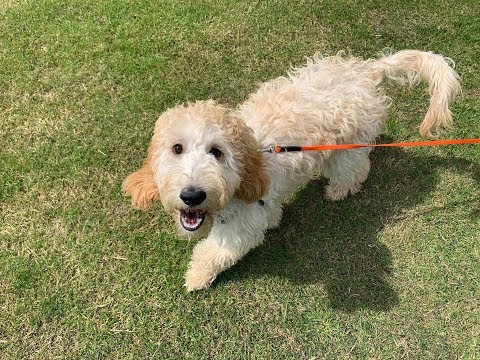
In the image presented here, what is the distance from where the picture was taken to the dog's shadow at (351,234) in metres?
3.91

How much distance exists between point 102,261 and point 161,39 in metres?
2.66

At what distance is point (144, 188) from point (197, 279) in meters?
1.15

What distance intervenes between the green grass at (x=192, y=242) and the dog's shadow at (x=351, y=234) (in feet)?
0.04

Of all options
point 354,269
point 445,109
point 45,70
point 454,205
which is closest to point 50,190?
point 45,70

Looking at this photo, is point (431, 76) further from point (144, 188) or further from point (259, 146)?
point (144, 188)

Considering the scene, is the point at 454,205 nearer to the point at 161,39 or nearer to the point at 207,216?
the point at 207,216

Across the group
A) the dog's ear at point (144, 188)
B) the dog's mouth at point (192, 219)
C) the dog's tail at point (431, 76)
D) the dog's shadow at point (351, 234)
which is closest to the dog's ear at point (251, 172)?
the dog's mouth at point (192, 219)

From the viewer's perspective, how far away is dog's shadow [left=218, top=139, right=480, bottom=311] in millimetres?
3908

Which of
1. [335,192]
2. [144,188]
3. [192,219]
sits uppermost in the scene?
[144,188]

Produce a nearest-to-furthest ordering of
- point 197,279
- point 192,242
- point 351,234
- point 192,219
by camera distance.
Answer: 1. point 192,219
2. point 197,279
3. point 192,242
4. point 351,234

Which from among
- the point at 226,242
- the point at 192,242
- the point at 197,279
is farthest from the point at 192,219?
the point at 192,242

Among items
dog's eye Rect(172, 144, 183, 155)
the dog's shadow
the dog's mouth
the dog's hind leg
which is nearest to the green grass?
the dog's shadow

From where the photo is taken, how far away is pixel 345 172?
3893 millimetres

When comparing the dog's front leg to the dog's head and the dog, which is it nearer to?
the dog
